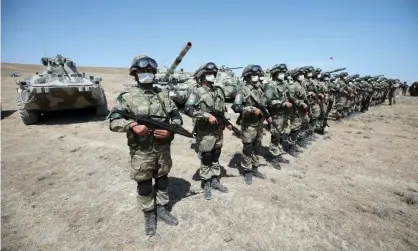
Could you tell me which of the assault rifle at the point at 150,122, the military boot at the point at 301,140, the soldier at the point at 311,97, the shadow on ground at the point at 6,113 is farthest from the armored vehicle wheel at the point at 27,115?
the soldier at the point at 311,97

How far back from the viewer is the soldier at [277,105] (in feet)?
19.3

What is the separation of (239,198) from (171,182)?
1.46 metres

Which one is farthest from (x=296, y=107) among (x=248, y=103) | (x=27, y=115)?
(x=27, y=115)

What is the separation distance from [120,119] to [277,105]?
379cm

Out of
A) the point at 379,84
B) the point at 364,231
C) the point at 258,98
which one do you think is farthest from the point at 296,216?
the point at 379,84

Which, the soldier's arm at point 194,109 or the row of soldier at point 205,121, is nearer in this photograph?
the row of soldier at point 205,121

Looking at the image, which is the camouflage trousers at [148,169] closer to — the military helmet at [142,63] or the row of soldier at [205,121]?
the row of soldier at [205,121]

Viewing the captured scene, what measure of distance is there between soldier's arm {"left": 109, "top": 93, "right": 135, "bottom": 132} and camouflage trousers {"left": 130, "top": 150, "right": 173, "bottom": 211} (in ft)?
1.36

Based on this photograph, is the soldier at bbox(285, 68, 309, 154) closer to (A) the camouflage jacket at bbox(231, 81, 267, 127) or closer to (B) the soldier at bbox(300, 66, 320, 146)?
(B) the soldier at bbox(300, 66, 320, 146)

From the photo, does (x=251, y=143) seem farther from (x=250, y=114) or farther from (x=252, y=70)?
(x=252, y=70)

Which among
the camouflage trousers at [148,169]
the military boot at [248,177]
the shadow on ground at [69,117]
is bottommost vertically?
the military boot at [248,177]

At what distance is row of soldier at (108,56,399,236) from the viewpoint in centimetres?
335

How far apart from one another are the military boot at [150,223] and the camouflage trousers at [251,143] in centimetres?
231

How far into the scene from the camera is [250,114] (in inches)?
199
